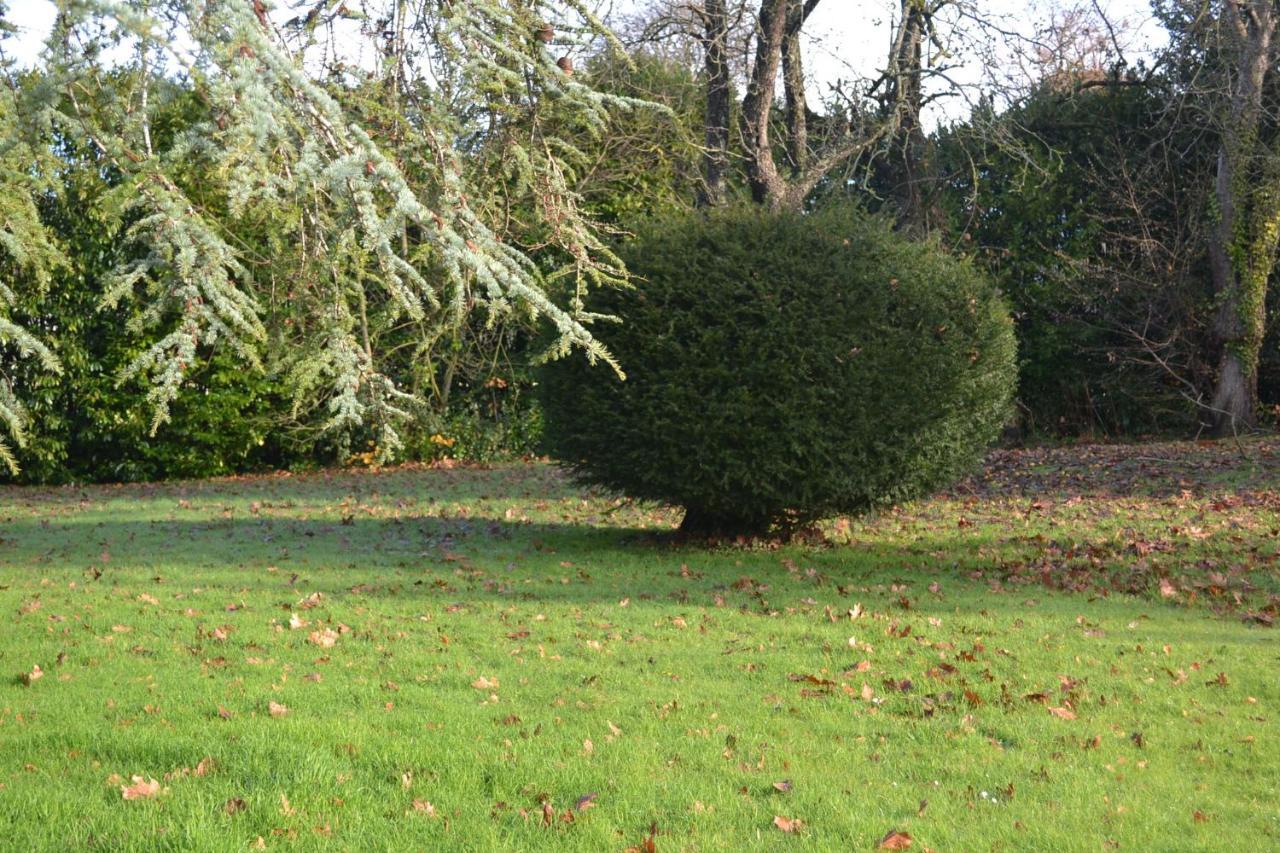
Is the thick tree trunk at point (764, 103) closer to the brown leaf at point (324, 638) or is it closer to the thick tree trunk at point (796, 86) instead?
the thick tree trunk at point (796, 86)

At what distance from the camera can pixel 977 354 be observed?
10305 millimetres

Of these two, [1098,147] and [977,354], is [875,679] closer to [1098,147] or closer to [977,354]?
[977,354]

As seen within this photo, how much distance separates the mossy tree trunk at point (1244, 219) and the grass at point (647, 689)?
6238mm

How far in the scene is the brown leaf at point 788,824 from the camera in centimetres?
421

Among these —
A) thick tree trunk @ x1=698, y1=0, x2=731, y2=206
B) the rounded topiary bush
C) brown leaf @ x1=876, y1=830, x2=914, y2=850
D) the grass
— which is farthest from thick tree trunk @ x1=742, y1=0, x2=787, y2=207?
brown leaf @ x1=876, y1=830, x2=914, y2=850

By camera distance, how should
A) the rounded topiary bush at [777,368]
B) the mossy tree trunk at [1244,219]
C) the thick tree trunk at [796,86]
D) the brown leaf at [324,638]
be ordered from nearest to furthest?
the brown leaf at [324,638] → the rounded topiary bush at [777,368] → the thick tree trunk at [796,86] → the mossy tree trunk at [1244,219]

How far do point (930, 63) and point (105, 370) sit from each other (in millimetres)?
12108

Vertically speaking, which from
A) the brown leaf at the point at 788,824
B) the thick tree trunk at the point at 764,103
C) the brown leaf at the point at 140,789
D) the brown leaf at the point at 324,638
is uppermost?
the thick tree trunk at the point at 764,103

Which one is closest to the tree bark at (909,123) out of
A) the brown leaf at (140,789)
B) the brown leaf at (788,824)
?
the brown leaf at (788,824)

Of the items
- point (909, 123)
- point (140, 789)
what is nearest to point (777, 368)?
point (140, 789)

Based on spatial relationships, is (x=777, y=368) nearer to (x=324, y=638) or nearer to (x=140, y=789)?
(x=324, y=638)

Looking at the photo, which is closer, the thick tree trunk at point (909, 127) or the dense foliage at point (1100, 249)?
the thick tree trunk at point (909, 127)

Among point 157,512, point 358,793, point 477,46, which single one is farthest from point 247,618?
point 157,512

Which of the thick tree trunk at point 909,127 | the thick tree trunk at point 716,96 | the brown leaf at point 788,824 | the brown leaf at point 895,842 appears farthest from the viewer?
the thick tree trunk at point 909,127
